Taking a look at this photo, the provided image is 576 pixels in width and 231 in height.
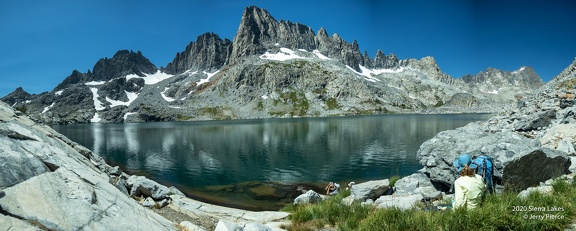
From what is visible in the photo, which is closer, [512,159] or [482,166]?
[482,166]

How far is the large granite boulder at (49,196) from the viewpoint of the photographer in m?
6.76

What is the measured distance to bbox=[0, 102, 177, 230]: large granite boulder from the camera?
22.2 feet

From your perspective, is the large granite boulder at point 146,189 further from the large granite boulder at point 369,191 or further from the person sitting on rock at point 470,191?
the person sitting on rock at point 470,191

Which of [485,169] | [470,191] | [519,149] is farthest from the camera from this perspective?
[519,149]

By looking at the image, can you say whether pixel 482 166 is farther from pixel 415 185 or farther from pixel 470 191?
pixel 415 185

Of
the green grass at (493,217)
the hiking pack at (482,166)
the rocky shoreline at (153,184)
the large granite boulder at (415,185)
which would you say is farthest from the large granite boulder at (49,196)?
the large granite boulder at (415,185)

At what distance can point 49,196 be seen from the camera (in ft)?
24.7

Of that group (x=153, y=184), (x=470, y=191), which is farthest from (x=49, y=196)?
(x=153, y=184)

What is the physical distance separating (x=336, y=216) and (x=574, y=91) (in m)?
35.9

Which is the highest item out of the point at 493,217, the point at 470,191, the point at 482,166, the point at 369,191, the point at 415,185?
the point at 482,166

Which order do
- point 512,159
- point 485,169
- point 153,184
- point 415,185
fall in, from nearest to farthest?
point 485,169
point 512,159
point 415,185
point 153,184

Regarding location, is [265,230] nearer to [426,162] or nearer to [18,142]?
[18,142]

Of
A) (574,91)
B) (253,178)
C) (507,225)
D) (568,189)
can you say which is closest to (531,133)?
(574,91)

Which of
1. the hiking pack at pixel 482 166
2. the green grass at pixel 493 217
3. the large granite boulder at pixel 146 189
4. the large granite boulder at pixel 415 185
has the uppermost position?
the hiking pack at pixel 482 166
